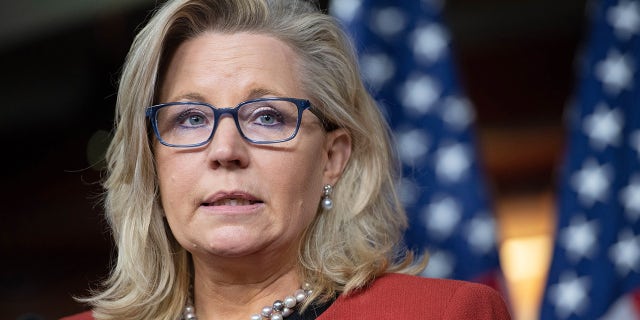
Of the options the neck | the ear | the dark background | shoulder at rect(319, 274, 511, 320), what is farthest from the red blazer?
the dark background

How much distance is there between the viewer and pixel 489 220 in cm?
311

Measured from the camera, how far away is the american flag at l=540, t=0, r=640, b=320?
118 inches

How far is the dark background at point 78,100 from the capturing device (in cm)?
577

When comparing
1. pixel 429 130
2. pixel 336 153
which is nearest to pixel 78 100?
pixel 429 130

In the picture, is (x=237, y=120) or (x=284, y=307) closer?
(x=237, y=120)

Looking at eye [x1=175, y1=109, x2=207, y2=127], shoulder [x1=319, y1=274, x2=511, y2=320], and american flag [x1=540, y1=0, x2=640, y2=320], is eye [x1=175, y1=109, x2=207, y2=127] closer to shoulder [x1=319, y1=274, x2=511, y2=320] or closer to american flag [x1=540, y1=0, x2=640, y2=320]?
shoulder [x1=319, y1=274, x2=511, y2=320]

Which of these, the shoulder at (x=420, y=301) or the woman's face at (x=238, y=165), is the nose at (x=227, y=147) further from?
the shoulder at (x=420, y=301)

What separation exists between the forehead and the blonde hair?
0.02 m

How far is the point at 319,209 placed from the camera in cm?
233

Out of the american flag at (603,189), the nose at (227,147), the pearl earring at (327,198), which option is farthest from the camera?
the american flag at (603,189)

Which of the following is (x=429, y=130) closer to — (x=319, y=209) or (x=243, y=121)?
(x=319, y=209)

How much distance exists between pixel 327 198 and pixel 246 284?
270mm

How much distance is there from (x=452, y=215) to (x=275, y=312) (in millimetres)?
1009

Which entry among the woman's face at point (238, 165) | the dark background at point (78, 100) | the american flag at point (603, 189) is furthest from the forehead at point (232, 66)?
the dark background at point (78, 100)
